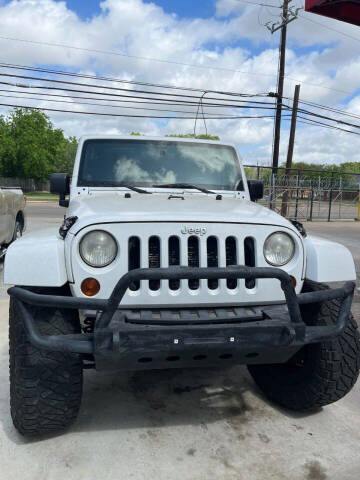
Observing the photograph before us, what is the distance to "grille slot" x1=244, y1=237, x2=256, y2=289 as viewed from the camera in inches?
95.9

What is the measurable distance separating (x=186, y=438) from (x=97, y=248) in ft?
4.16

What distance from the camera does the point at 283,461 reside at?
7.84 feet

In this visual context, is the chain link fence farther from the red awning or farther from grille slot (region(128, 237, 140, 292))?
grille slot (region(128, 237, 140, 292))

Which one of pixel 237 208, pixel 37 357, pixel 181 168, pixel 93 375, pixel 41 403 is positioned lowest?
pixel 93 375

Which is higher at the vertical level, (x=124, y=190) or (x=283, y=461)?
(x=124, y=190)

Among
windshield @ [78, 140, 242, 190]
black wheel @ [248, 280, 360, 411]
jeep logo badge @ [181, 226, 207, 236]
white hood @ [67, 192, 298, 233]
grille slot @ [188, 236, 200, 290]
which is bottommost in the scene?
black wheel @ [248, 280, 360, 411]

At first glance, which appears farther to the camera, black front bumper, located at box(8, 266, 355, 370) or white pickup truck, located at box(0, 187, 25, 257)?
white pickup truck, located at box(0, 187, 25, 257)

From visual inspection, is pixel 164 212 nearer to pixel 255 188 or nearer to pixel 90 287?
pixel 90 287

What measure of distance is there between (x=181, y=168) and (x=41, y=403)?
2271 millimetres

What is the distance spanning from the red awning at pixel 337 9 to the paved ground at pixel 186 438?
603 centimetres

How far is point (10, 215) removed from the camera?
286 inches

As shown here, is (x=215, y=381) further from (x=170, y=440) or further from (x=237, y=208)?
(x=237, y=208)

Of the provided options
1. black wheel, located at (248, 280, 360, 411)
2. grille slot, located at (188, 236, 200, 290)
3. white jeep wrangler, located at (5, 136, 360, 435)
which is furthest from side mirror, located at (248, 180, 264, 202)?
grille slot, located at (188, 236, 200, 290)

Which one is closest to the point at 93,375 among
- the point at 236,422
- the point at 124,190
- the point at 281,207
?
the point at 236,422
